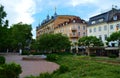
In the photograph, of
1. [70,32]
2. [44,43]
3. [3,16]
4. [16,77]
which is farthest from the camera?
[70,32]

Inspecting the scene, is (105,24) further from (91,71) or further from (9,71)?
(9,71)

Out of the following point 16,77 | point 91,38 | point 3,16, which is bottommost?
point 16,77

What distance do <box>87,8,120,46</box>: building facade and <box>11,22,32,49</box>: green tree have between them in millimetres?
35424

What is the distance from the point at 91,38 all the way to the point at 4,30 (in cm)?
1959

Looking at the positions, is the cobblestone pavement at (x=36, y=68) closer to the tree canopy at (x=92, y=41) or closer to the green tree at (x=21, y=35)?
the tree canopy at (x=92, y=41)

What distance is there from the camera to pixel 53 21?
10612 cm

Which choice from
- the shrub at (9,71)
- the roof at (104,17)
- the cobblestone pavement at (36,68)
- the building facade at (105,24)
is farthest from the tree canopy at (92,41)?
the shrub at (9,71)

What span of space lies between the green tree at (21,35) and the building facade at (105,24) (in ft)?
116

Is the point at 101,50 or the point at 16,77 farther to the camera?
the point at 101,50

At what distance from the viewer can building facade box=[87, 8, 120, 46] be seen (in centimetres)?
6383

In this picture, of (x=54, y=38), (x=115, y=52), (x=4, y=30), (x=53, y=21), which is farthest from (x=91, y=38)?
(x=53, y=21)

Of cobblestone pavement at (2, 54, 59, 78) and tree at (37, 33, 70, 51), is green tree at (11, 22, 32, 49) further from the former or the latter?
cobblestone pavement at (2, 54, 59, 78)

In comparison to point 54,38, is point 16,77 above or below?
below

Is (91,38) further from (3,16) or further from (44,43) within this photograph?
(3,16)
